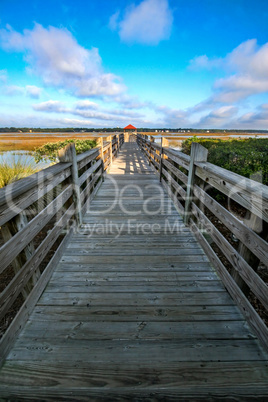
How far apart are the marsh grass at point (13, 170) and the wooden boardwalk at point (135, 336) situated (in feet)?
10.4

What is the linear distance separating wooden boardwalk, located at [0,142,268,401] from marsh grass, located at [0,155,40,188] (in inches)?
125

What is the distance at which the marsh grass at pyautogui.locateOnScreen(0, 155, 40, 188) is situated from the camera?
4.85 m

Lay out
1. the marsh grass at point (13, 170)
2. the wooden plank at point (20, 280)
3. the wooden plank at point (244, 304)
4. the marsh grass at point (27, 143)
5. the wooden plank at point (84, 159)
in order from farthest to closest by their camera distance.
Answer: the marsh grass at point (27, 143)
the marsh grass at point (13, 170)
the wooden plank at point (84, 159)
the wooden plank at point (244, 304)
the wooden plank at point (20, 280)

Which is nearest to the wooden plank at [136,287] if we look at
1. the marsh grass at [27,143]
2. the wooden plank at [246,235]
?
the wooden plank at [246,235]

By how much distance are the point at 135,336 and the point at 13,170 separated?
17.0ft

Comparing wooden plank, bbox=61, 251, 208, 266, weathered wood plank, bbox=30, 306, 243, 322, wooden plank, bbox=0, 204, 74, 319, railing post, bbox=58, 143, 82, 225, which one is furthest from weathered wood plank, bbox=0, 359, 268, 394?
railing post, bbox=58, 143, 82, 225

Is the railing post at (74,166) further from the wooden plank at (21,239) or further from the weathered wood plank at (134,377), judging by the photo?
the weathered wood plank at (134,377)

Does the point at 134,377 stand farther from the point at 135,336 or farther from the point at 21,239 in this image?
the point at 21,239

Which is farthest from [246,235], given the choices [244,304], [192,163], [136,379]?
[192,163]

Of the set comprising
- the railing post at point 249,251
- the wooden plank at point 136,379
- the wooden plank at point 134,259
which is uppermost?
the railing post at point 249,251

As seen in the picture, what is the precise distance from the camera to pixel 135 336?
162 cm

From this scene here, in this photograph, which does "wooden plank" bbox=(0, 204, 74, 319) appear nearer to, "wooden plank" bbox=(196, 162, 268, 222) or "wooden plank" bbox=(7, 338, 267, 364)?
"wooden plank" bbox=(7, 338, 267, 364)

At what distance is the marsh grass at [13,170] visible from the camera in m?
4.85

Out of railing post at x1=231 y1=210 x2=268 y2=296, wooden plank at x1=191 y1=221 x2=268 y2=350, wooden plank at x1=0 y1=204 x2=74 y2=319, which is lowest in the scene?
wooden plank at x1=191 y1=221 x2=268 y2=350
